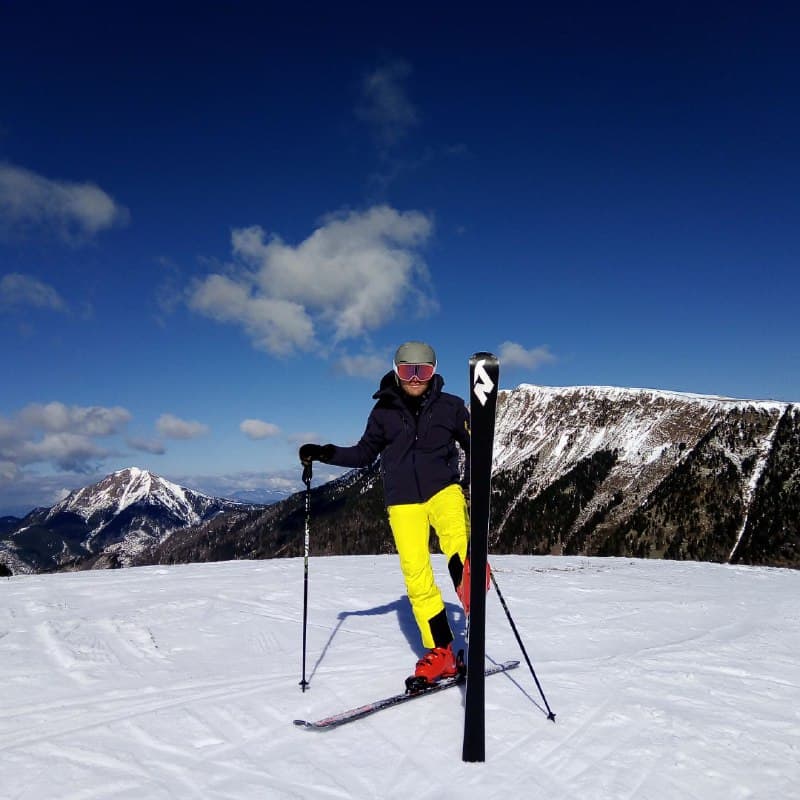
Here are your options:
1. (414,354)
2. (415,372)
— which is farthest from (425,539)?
(414,354)

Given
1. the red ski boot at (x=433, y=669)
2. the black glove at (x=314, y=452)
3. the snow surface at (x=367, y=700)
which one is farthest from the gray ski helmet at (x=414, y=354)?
the snow surface at (x=367, y=700)

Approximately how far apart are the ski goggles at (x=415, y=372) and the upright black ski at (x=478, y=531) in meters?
1.47

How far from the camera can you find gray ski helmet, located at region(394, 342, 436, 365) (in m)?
6.33

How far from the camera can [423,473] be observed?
635cm

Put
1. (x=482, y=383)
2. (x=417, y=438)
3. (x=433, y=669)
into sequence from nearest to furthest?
(x=482, y=383) < (x=433, y=669) < (x=417, y=438)

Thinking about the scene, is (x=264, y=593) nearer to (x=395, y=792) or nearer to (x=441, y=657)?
(x=441, y=657)

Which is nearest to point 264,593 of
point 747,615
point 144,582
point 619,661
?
point 144,582

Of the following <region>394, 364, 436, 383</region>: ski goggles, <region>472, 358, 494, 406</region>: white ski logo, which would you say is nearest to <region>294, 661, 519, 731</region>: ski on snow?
<region>472, 358, 494, 406</region>: white ski logo

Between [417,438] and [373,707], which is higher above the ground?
[417,438]

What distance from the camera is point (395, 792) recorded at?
4.02m

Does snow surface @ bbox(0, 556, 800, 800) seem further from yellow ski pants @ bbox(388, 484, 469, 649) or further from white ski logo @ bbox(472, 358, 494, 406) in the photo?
white ski logo @ bbox(472, 358, 494, 406)

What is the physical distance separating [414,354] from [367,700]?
368 cm

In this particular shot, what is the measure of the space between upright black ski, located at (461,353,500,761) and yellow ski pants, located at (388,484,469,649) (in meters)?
1.62

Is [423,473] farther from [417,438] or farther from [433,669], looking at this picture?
[433,669]
